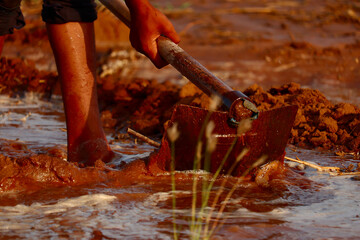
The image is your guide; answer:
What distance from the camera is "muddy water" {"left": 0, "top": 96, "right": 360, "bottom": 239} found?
1.86 meters

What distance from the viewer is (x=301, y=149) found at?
3264 millimetres

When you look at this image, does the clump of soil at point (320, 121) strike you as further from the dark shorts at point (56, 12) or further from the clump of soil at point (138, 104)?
the dark shorts at point (56, 12)

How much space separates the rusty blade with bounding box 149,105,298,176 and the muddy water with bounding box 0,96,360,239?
7 cm

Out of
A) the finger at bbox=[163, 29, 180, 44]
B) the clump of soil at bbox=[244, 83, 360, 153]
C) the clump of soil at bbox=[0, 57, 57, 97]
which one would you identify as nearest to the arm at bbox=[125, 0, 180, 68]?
the finger at bbox=[163, 29, 180, 44]

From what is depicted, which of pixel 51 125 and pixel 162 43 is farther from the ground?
pixel 162 43

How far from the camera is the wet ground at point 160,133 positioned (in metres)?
1.97

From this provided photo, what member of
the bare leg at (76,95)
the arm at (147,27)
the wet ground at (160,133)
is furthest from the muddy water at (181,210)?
the arm at (147,27)

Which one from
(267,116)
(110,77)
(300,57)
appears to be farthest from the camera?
(300,57)

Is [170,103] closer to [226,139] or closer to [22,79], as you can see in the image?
[226,139]

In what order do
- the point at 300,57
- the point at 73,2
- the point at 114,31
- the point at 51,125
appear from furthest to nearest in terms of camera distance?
the point at 114,31 → the point at 300,57 → the point at 51,125 → the point at 73,2

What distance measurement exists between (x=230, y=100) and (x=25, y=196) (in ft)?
2.98

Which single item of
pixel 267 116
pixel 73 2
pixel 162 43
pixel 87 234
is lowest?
pixel 87 234

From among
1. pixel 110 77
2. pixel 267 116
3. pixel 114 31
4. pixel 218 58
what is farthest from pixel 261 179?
pixel 114 31

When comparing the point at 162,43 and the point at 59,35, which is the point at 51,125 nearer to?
the point at 59,35
